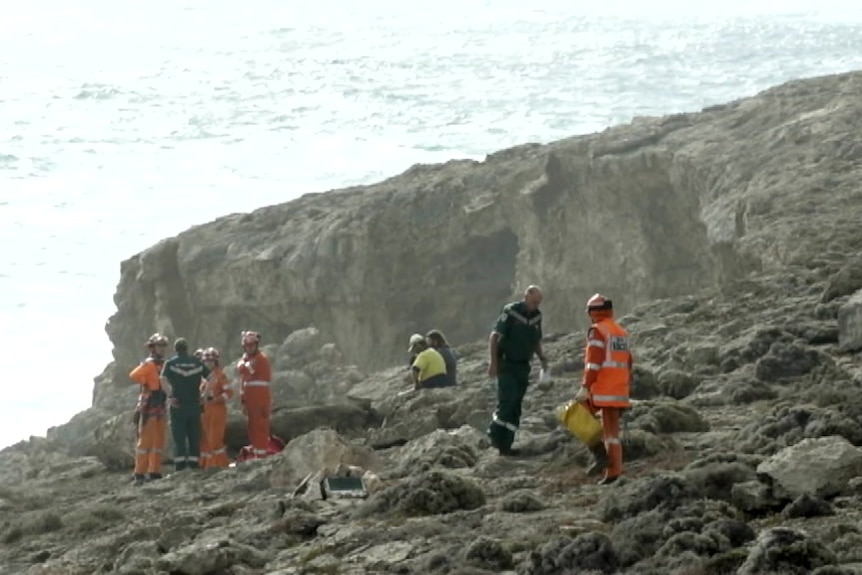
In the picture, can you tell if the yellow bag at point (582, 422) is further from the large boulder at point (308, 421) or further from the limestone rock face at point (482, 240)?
the limestone rock face at point (482, 240)

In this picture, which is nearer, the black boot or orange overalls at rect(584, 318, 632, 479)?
orange overalls at rect(584, 318, 632, 479)

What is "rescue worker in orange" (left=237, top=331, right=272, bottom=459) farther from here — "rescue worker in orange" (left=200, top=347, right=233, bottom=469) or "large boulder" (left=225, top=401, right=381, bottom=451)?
"large boulder" (left=225, top=401, right=381, bottom=451)

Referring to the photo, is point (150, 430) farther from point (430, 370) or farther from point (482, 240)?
point (482, 240)

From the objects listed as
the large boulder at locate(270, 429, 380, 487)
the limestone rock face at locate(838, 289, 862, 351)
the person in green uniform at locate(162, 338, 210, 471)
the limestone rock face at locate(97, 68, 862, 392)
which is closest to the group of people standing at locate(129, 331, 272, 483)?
the person in green uniform at locate(162, 338, 210, 471)

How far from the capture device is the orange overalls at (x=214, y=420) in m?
25.5

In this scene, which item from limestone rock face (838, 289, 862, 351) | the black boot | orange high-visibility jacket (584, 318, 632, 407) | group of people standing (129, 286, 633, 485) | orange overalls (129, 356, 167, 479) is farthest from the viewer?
orange overalls (129, 356, 167, 479)

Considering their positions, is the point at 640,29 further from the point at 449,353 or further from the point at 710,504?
the point at 710,504

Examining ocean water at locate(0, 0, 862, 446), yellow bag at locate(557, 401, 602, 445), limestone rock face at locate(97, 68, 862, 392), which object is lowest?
yellow bag at locate(557, 401, 602, 445)

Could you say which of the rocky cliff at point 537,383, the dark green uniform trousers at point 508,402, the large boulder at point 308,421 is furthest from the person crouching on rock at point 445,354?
the dark green uniform trousers at point 508,402

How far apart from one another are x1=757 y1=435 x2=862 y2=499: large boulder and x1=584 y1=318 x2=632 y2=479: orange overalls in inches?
66.6

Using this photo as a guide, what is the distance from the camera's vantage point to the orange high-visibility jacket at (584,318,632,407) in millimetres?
18547

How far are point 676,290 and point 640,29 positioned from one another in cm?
10231

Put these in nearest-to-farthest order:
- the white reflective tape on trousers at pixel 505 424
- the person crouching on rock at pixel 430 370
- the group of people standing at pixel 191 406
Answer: the white reflective tape on trousers at pixel 505 424 → the group of people standing at pixel 191 406 → the person crouching on rock at pixel 430 370

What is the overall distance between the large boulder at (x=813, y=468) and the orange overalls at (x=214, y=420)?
9.59m
